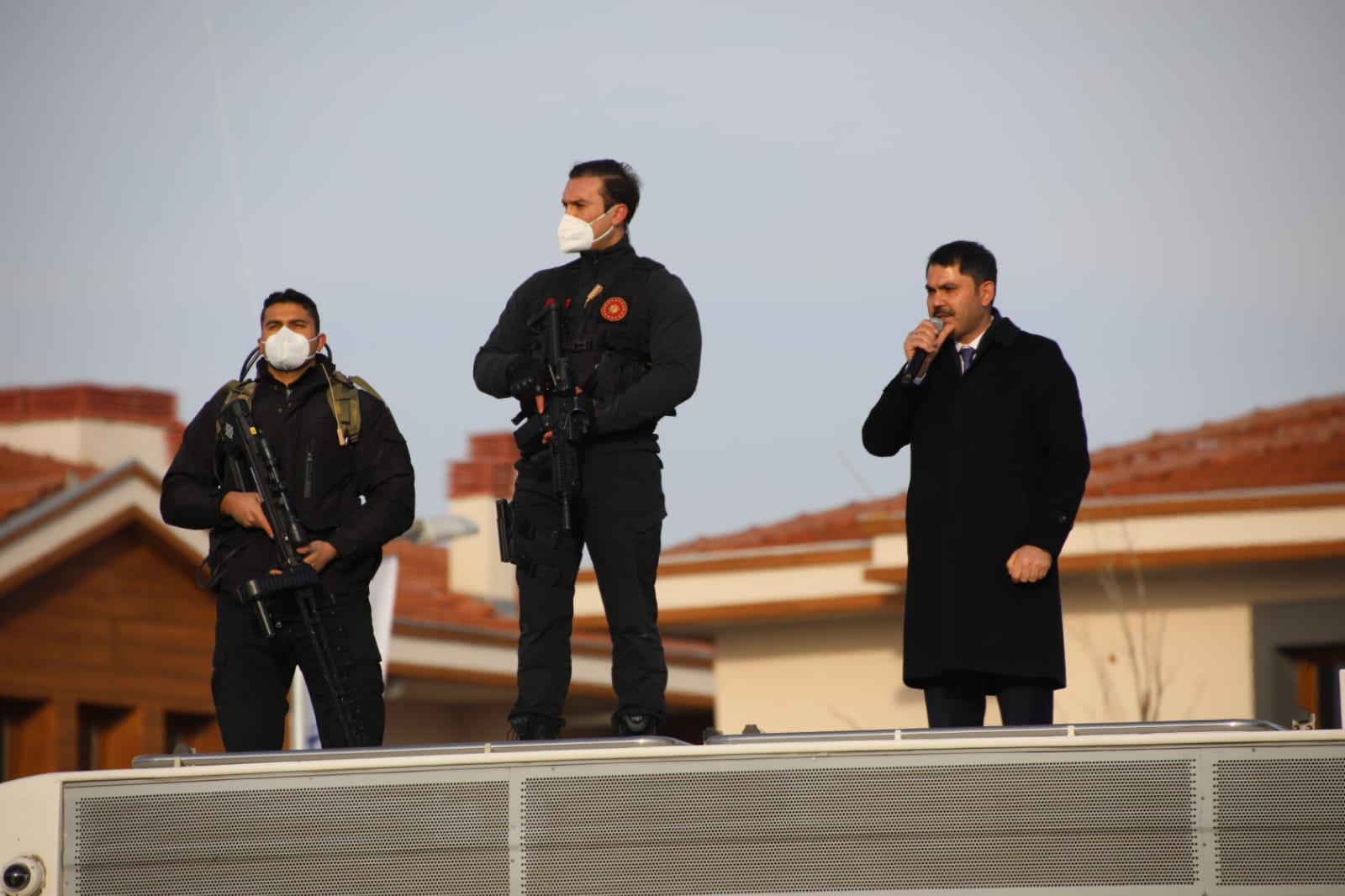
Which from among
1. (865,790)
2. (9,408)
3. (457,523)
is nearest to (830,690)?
(457,523)

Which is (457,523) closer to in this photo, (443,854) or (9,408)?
(443,854)

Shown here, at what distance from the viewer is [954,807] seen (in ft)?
19.2

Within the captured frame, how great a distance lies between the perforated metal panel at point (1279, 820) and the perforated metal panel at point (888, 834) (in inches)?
3.8

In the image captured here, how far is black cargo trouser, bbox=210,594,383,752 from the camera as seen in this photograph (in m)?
7.31

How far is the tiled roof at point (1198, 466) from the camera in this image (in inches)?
617

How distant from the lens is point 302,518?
7.58m

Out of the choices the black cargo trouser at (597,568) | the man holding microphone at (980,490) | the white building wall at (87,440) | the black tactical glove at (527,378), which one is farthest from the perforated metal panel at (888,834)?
the white building wall at (87,440)

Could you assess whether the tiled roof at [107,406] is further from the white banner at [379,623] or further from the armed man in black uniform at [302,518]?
the armed man in black uniform at [302,518]

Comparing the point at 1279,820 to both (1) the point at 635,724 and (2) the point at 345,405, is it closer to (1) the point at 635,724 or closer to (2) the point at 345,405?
(1) the point at 635,724

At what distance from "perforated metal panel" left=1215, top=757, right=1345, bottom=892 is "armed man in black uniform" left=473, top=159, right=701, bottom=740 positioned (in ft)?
7.11

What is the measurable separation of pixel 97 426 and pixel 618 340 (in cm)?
2216

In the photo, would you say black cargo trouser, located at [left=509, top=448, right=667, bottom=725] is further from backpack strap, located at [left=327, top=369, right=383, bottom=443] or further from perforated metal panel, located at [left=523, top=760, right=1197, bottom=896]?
perforated metal panel, located at [left=523, top=760, right=1197, bottom=896]

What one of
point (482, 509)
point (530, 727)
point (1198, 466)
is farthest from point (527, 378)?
point (482, 509)

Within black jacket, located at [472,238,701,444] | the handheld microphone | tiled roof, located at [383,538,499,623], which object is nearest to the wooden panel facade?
tiled roof, located at [383,538,499,623]
